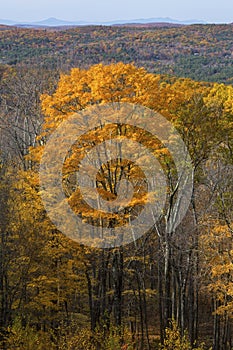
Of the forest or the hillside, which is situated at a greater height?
the hillside

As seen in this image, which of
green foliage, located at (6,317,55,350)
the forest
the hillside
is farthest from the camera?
the hillside

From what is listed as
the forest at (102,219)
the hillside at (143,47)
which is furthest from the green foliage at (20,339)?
the hillside at (143,47)

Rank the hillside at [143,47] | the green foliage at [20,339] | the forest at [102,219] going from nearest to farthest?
the green foliage at [20,339] → the forest at [102,219] → the hillside at [143,47]

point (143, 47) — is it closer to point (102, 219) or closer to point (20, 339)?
point (102, 219)

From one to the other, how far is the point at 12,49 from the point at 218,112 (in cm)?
7714

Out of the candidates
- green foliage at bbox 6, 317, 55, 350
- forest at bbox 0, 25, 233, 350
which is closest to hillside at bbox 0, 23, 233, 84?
forest at bbox 0, 25, 233, 350

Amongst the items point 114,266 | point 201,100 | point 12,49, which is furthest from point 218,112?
point 12,49

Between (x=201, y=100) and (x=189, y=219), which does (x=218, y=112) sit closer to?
(x=201, y=100)

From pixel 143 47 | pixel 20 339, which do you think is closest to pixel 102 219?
pixel 20 339

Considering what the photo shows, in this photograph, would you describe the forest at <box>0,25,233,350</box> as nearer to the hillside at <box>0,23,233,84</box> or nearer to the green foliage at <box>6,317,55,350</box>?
the green foliage at <box>6,317,55,350</box>

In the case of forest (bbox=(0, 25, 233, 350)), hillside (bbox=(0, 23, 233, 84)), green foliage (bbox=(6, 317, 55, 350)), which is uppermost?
hillside (bbox=(0, 23, 233, 84))

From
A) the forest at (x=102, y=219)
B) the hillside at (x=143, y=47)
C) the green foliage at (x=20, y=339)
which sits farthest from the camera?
the hillside at (x=143, y=47)

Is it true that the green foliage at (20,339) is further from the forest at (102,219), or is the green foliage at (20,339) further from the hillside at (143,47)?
the hillside at (143,47)

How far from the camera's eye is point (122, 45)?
11281 centimetres
